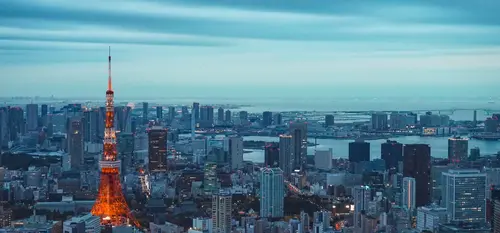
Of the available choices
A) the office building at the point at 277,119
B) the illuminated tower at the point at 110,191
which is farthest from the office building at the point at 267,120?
the illuminated tower at the point at 110,191

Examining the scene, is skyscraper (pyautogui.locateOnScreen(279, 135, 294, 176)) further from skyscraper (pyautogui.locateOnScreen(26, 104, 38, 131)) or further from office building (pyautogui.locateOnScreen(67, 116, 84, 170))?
skyscraper (pyautogui.locateOnScreen(26, 104, 38, 131))

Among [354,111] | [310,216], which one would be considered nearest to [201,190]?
[310,216]

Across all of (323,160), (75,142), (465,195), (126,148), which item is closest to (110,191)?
(465,195)

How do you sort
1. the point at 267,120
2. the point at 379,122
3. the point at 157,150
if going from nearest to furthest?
the point at 157,150, the point at 379,122, the point at 267,120

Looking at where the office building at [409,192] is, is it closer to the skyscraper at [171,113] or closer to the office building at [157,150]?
the office building at [157,150]

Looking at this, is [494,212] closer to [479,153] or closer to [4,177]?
[479,153]

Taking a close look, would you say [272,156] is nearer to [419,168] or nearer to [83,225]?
[419,168]
